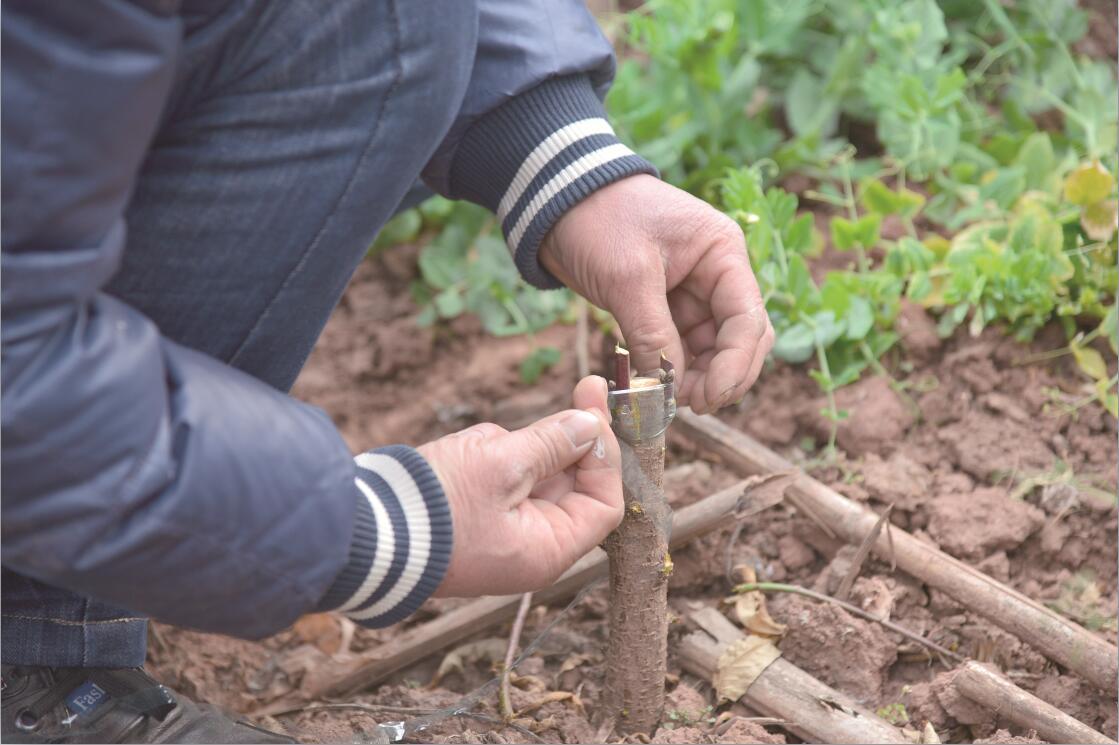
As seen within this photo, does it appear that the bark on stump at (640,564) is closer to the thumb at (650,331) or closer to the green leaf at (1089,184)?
the thumb at (650,331)

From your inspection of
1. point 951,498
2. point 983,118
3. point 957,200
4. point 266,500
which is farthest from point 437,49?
point 983,118

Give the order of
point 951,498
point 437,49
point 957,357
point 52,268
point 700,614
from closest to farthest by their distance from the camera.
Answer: point 52,268 < point 437,49 < point 700,614 < point 951,498 < point 957,357

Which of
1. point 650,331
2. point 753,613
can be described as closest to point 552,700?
point 753,613

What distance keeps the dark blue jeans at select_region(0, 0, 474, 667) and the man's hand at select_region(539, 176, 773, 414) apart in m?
0.32

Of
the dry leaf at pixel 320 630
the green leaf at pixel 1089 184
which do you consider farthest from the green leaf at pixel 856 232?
the dry leaf at pixel 320 630

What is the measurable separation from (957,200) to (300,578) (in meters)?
1.85

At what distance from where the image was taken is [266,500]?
114 cm

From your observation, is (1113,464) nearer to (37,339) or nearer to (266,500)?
(266,500)

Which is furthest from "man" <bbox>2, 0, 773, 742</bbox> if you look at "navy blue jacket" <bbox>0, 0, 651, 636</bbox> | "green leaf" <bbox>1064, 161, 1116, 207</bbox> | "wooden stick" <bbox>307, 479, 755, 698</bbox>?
"green leaf" <bbox>1064, 161, 1116, 207</bbox>

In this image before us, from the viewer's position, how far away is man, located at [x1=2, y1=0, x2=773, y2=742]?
3.38 feet

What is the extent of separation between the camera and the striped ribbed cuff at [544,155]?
64.7 inches

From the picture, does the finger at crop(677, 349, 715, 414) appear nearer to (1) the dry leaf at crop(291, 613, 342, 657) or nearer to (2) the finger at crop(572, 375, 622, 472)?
(2) the finger at crop(572, 375, 622, 472)

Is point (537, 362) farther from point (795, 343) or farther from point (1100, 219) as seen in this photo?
point (1100, 219)

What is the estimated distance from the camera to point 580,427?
4.48 feet
